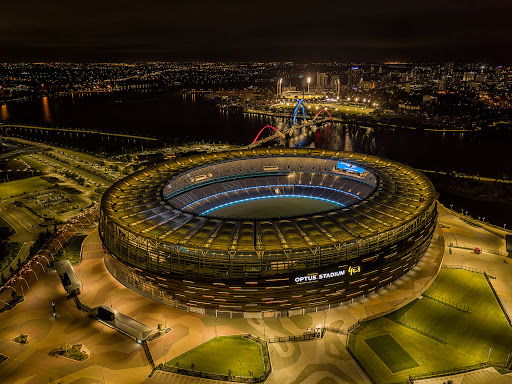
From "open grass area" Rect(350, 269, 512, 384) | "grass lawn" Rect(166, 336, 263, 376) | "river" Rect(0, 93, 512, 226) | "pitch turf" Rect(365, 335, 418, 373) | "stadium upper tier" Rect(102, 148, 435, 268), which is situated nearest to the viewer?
"grass lawn" Rect(166, 336, 263, 376)

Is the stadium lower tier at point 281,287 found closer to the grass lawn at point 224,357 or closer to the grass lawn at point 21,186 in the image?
the grass lawn at point 224,357

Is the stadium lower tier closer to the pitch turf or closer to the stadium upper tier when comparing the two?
the stadium upper tier

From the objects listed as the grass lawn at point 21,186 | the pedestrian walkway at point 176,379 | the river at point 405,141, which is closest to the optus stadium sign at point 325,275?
the pedestrian walkway at point 176,379

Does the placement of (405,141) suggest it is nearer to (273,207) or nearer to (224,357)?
(273,207)

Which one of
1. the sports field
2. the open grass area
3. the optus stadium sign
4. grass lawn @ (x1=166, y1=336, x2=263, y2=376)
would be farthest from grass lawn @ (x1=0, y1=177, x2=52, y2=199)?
the open grass area

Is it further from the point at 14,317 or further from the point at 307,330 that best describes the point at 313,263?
the point at 14,317

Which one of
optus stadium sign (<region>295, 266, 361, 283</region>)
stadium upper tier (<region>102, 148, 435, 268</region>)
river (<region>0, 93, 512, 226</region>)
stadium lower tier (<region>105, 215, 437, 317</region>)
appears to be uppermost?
stadium upper tier (<region>102, 148, 435, 268</region>)
